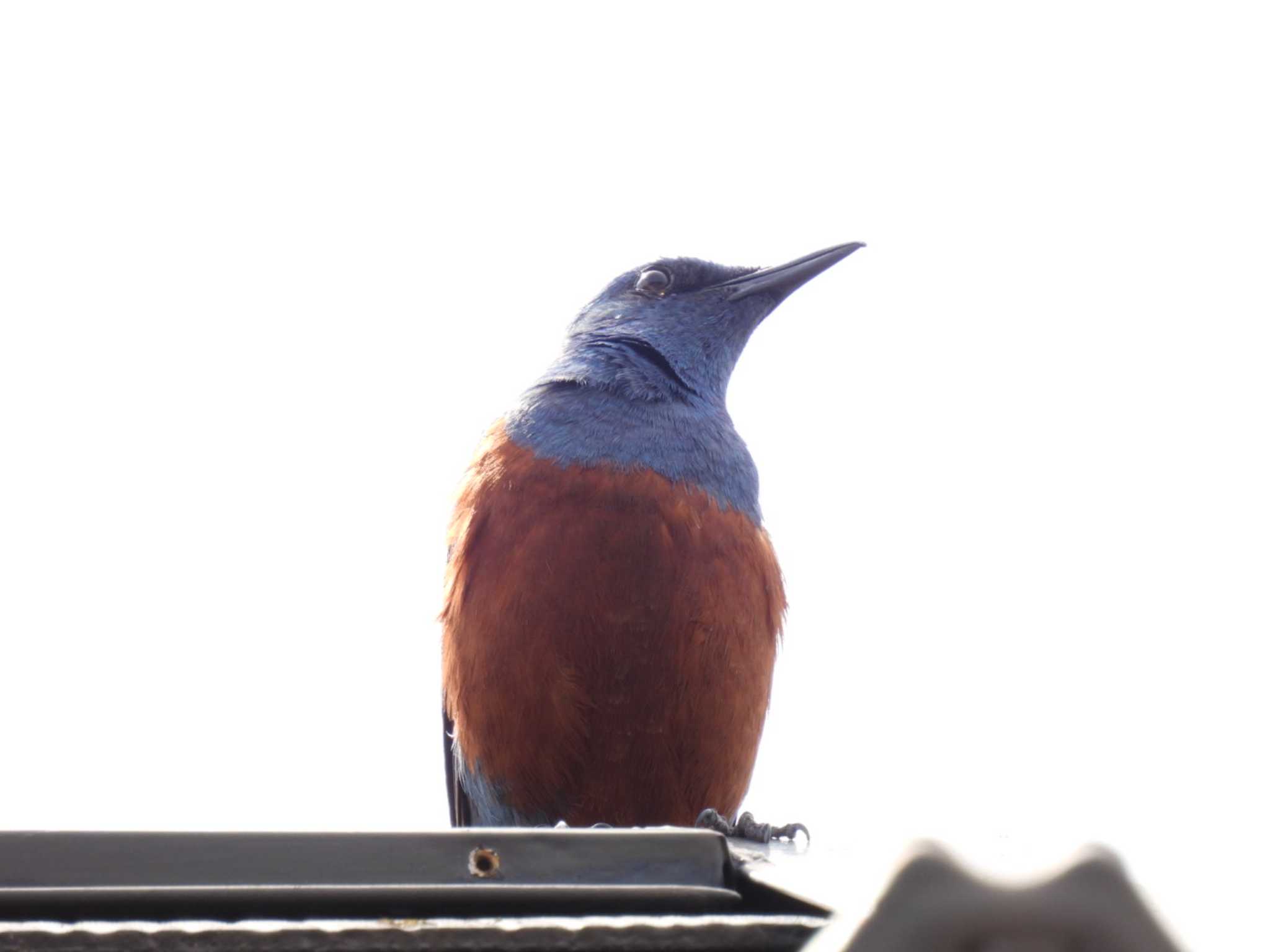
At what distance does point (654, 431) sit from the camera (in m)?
6.35

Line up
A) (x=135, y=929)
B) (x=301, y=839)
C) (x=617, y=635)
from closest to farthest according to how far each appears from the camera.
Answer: (x=135, y=929)
(x=301, y=839)
(x=617, y=635)

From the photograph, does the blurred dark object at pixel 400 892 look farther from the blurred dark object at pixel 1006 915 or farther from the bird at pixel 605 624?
the bird at pixel 605 624

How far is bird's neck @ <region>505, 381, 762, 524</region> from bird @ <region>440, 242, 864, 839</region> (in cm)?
1

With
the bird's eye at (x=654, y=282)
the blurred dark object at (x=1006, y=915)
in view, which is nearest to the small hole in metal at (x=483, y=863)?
the blurred dark object at (x=1006, y=915)

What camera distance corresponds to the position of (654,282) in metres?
7.96

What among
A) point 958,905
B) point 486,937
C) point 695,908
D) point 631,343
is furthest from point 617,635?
point 958,905

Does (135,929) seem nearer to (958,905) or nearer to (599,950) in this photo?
(599,950)

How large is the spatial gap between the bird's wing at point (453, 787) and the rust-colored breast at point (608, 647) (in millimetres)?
517

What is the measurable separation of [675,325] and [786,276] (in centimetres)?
81

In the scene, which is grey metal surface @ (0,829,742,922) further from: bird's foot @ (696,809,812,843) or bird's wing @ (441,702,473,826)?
bird's wing @ (441,702,473,826)

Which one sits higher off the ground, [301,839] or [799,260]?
[799,260]

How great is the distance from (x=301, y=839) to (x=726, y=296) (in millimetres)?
6009

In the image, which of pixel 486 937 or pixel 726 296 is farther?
pixel 726 296

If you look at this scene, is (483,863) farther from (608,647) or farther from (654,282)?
(654,282)
